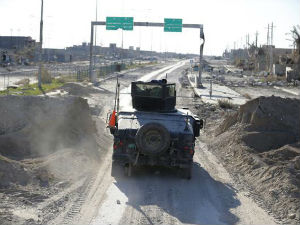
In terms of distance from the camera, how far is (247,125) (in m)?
19.2

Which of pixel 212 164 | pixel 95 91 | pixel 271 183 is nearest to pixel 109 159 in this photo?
pixel 212 164

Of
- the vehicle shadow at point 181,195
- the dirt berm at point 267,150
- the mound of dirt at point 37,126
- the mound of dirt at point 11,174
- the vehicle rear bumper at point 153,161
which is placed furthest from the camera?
the mound of dirt at point 37,126

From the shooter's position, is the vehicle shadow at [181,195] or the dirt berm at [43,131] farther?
the dirt berm at [43,131]

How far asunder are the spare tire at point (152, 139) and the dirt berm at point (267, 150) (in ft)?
8.48

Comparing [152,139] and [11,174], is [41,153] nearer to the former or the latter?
[11,174]

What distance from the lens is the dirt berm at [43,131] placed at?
592 inches

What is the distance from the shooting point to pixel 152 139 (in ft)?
41.9

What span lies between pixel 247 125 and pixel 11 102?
28.6 feet

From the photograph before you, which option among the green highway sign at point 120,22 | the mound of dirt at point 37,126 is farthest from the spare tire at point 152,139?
the green highway sign at point 120,22

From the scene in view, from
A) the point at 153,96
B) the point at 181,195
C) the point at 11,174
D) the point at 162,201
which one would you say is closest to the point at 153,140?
the point at 181,195

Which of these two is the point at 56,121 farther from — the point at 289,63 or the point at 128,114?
the point at 289,63

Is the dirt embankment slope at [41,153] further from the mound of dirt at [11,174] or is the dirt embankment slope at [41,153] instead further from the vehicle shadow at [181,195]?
the vehicle shadow at [181,195]

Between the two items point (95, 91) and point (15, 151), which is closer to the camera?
point (15, 151)

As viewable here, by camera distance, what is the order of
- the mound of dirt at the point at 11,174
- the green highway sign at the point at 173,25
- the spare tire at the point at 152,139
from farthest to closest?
1. the green highway sign at the point at 173,25
2. the spare tire at the point at 152,139
3. the mound of dirt at the point at 11,174
